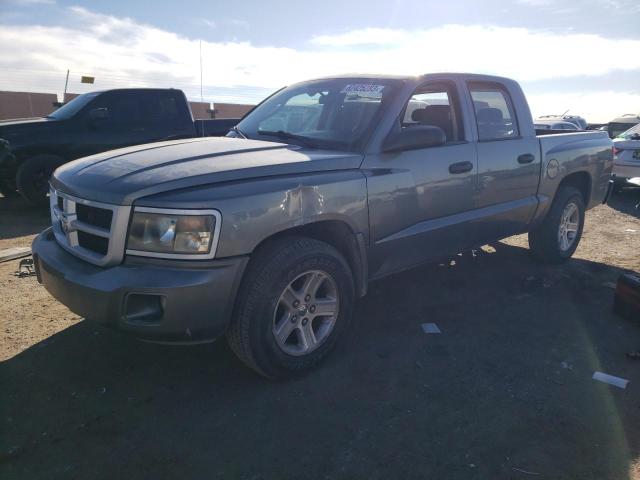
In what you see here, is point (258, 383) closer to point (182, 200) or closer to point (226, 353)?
point (226, 353)

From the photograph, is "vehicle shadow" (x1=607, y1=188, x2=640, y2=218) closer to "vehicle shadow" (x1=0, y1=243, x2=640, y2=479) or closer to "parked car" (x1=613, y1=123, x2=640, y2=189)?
"parked car" (x1=613, y1=123, x2=640, y2=189)

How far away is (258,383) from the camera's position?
9.87 feet

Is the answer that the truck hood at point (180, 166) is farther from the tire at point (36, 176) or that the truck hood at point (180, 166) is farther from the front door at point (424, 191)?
the tire at point (36, 176)

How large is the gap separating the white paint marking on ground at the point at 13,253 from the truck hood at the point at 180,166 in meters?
2.36

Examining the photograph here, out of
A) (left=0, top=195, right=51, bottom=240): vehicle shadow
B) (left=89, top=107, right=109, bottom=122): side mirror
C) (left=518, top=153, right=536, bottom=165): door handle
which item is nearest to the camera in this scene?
(left=518, top=153, right=536, bottom=165): door handle

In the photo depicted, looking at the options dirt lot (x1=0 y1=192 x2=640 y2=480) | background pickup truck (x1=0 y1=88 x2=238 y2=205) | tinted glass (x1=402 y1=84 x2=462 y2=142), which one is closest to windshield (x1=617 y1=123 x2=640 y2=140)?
dirt lot (x1=0 y1=192 x2=640 y2=480)

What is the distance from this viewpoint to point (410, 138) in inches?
129

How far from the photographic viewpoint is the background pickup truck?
718cm

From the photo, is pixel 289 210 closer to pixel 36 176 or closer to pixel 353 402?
pixel 353 402

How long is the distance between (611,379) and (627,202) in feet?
25.9

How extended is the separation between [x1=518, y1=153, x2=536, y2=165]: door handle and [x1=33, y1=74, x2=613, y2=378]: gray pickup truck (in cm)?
2

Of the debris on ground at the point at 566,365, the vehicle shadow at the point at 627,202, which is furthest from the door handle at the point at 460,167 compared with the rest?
the vehicle shadow at the point at 627,202

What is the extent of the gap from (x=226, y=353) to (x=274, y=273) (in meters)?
0.97

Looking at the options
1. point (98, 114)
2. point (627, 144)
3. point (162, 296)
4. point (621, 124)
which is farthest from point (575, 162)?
point (621, 124)
